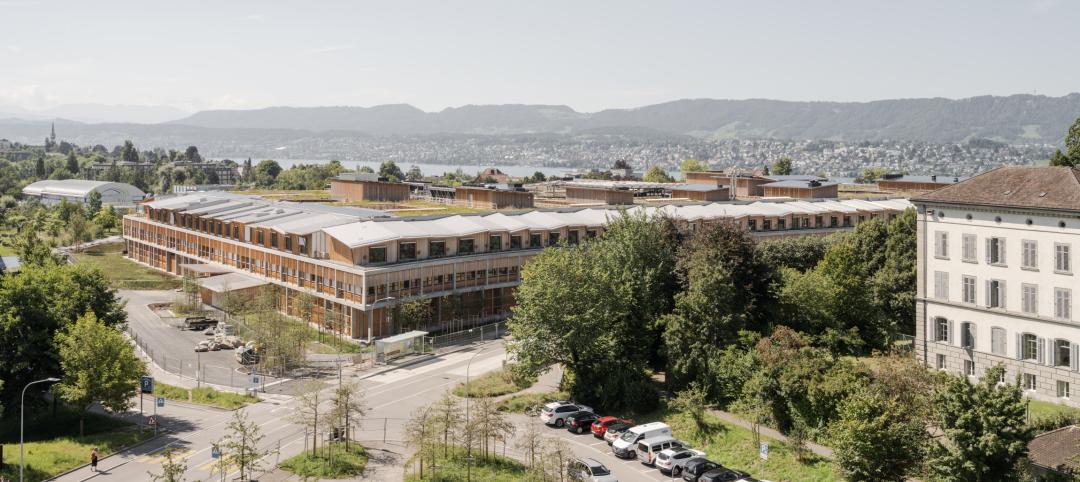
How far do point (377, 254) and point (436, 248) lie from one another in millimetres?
6376

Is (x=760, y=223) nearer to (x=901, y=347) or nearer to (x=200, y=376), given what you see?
(x=901, y=347)

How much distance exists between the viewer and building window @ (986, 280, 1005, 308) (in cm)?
5088

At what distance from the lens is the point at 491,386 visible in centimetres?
5841

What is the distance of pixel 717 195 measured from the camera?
115500mm

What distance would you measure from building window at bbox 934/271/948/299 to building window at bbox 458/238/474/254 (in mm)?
41496

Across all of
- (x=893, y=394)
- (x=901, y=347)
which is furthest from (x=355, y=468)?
(x=901, y=347)

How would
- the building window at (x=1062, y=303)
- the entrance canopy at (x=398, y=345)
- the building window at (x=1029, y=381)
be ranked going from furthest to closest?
the entrance canopy at (x=398, y=345), the building window at (x=1029, y=381), the building window at (x=1062, y=303)

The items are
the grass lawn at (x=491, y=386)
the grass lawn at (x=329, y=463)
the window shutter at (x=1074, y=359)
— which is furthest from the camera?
the grass lawn at (x=491, y=386)

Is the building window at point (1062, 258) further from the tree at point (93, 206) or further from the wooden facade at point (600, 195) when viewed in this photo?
the tree at point (93, 206)

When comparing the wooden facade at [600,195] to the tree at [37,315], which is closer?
the tree at [37,315]

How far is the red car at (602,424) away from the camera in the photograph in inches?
1948

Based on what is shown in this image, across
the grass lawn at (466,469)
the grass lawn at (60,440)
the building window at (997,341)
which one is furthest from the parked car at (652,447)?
the grass lawn at (60,440)

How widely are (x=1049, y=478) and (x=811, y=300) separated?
953 inches

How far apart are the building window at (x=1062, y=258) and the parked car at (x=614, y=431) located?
26.3 meters
